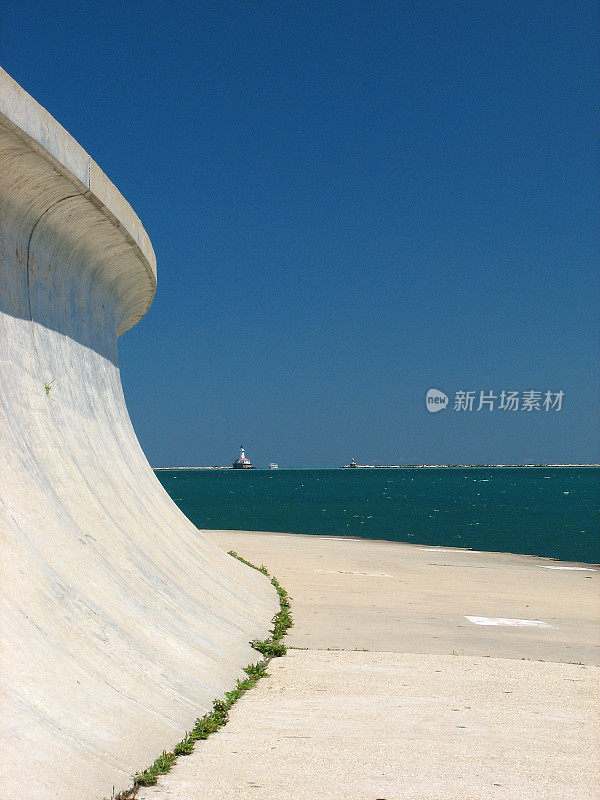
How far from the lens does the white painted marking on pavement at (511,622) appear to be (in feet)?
37.1

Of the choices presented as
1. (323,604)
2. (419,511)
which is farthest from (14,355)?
(419,511)

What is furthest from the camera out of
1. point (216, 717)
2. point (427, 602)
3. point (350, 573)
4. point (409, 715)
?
point (350, 573)

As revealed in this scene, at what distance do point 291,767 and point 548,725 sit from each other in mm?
2489

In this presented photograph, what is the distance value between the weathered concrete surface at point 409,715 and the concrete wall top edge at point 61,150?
15.7 feet

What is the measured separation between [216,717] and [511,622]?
7.19 metres

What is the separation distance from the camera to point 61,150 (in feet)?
19.8

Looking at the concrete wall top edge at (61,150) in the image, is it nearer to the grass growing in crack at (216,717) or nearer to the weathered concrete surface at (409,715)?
the grass growing in crack at (216,717)

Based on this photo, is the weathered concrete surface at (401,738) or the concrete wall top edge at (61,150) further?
the concrete wall top edge at (61,150)

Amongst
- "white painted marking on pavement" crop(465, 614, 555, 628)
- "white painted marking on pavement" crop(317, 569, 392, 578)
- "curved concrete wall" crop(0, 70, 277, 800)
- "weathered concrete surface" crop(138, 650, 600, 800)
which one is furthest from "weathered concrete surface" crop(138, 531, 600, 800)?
"white painted marking on pavement" crop(317, 569, 392, 578)

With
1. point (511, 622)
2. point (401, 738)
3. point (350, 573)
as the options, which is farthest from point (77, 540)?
point (350, 573)

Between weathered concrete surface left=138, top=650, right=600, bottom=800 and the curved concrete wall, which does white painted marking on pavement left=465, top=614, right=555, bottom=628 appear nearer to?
weathered concrete surface left=138, top=650, right=600, bottom=800

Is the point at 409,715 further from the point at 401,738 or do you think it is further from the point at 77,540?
the point at 77,540

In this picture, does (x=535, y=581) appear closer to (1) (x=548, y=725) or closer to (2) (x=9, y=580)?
(1) (x=548, y=725)

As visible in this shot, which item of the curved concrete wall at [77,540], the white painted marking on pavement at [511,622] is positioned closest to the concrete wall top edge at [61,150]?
the curved concrete wall at [77,540]
